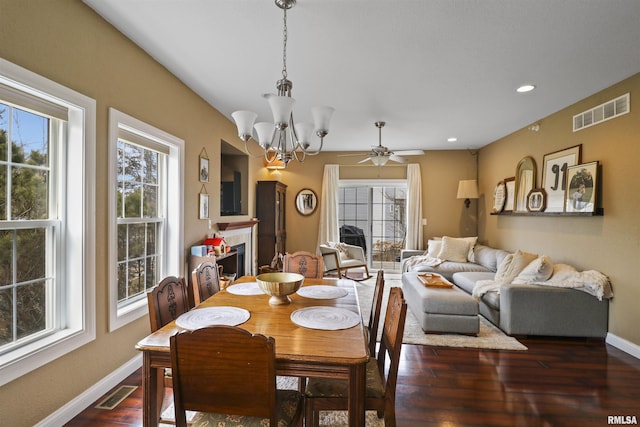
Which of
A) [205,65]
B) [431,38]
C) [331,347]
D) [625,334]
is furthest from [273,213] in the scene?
[625,334]

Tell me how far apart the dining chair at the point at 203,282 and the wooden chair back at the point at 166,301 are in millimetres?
174

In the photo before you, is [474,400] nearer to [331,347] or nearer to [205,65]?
[331,347]

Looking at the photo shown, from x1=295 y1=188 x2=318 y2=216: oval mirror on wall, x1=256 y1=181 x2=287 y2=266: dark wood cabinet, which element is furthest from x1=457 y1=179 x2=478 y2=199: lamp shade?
x1=256 y1=181 x2=287 y2=266: dark wood cabinet

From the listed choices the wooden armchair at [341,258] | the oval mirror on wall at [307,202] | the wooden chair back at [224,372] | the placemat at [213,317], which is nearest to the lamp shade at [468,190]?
the wooden armchair at [341,258]

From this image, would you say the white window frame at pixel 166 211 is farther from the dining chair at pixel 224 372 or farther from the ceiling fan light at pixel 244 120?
the dining chair at pixel 224 372

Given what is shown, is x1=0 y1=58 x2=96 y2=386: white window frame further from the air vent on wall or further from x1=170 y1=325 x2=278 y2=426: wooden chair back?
the air vent on wall

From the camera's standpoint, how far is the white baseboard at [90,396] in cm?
181

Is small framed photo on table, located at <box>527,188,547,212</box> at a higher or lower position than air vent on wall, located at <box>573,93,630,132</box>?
lower

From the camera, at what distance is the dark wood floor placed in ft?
A: 6.47

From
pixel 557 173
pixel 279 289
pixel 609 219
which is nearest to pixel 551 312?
pixel 609 219

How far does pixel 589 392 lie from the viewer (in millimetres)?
2277

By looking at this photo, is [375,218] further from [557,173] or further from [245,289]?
[245,289]

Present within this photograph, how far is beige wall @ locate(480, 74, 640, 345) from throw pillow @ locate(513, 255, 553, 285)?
46cm

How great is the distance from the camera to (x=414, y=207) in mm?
6332
